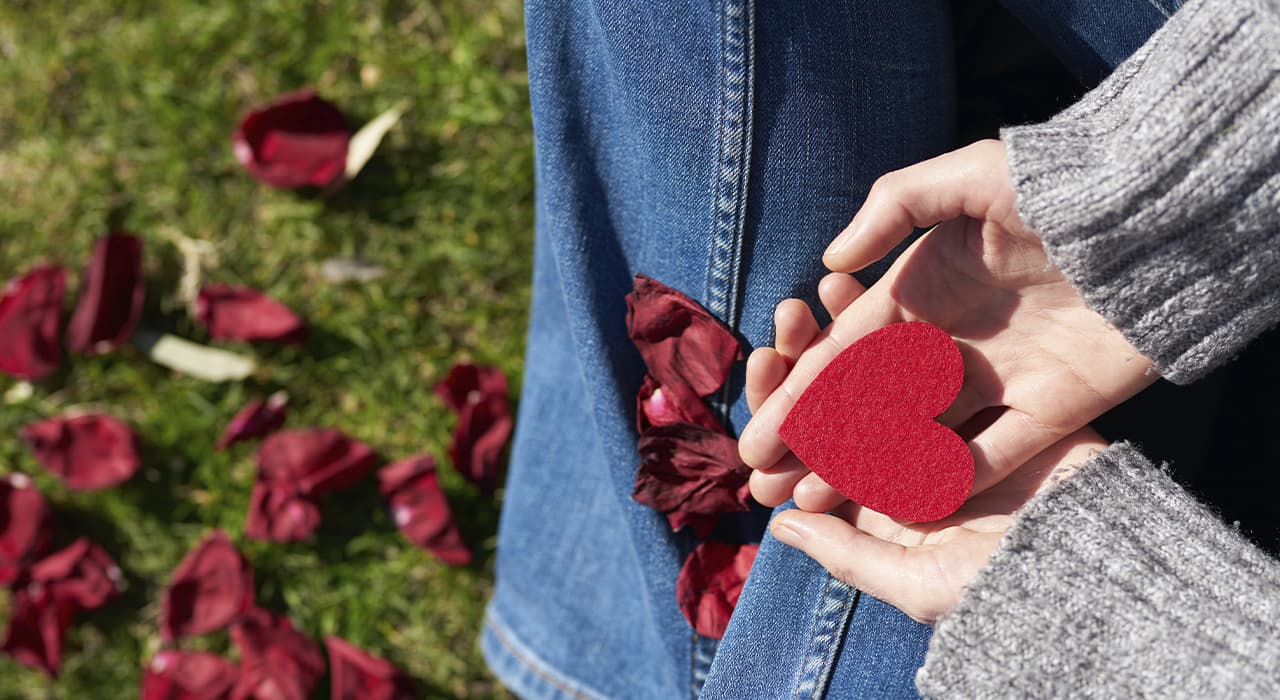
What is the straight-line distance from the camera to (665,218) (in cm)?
139

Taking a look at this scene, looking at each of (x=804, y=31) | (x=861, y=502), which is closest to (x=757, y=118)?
(x=804, y=31)

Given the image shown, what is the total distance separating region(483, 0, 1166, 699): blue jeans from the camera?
1.25 metres

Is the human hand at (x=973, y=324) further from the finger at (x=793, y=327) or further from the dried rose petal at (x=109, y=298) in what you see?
the dried rose petal at (x=109, y=298)

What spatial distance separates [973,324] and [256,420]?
65.8 inches

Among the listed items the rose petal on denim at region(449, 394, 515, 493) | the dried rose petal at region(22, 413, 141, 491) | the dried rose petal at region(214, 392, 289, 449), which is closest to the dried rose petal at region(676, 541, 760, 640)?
the rose petal on denim at region(449, 394, 515, 493)

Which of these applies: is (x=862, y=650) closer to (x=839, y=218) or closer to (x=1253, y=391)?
(x=839, y=218)

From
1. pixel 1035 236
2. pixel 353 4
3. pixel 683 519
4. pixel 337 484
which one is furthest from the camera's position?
pixel 353 4

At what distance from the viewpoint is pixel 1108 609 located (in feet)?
3.66

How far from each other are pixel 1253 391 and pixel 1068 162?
806mm

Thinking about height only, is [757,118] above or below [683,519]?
above

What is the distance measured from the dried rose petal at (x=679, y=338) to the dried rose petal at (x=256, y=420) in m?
1.20

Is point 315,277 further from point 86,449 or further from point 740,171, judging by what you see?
point 740,171

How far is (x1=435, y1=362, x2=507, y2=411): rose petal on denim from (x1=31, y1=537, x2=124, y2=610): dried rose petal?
915 mm

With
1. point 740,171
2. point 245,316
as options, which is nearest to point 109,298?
point 245,316
